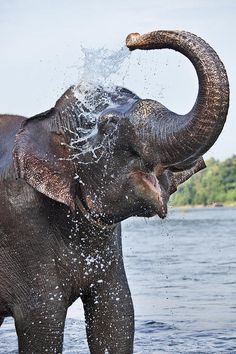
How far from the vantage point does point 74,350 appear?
11.4 meters

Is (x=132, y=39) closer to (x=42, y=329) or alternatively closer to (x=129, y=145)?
(x=129, y=145)

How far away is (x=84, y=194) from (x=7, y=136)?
2.74 ft

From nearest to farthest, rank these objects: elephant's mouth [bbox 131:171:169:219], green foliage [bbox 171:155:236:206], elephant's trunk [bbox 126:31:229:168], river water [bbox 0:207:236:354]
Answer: elephant's trunk [bbox 126:31:229:168], elephant's mouth [bbox 131:171:169:219], river water [bbox 0:207:236:354], green foliage [bbox 171:155:236:206]

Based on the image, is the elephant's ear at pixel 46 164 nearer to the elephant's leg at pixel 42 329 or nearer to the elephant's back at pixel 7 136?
the elephant's back at pixel 7 136

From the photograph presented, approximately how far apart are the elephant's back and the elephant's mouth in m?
1.01

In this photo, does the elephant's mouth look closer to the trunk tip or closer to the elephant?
the elephant

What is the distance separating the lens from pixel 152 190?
7621 mm

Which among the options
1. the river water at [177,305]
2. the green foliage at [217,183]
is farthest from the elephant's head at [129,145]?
the green foliage at [217,183]

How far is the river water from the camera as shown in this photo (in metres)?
11.7

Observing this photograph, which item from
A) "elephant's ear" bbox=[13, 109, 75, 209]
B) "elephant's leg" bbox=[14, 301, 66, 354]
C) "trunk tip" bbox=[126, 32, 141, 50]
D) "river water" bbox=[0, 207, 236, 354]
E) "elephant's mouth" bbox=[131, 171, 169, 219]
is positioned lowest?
"river water" bbox=[0, 207, 236, 354]

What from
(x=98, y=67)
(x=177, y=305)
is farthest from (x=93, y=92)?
(x=177, y=305)

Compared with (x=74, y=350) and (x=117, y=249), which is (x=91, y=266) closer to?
(x=117, y=249)

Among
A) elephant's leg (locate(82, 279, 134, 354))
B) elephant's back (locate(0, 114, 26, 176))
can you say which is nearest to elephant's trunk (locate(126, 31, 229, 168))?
elephant's back (locate(0, 114, 26, 176))

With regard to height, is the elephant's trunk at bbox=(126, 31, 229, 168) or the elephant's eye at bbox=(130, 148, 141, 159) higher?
the elephant's trunk at bbox=(126, 31, 229, 168)
